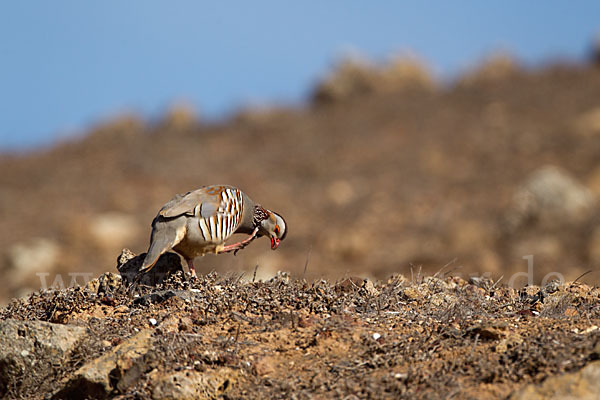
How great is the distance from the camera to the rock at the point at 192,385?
3.68m

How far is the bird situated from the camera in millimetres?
4809

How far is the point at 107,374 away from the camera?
383cm

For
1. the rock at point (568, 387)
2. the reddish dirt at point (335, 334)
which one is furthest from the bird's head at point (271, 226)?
the rock at point (568, 387)

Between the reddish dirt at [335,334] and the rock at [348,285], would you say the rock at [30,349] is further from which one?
the rock at [348,285]

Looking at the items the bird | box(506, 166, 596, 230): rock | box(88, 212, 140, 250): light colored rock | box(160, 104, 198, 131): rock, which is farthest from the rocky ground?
box(160, 104, 198, 131): rock

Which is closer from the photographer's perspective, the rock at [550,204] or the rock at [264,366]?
the rock at [264,366]

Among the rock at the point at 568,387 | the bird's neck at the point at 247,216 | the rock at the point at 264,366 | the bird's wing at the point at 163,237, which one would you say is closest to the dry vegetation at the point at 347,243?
the rock at the point at 264,366

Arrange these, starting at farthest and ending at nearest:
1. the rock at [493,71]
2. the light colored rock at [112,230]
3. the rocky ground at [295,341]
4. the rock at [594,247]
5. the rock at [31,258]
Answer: the rock at [493,71] < the light colored rock at [112,230] < the rock at [31,258] < the rock at [594,247] < the rocky ground at [295,341]

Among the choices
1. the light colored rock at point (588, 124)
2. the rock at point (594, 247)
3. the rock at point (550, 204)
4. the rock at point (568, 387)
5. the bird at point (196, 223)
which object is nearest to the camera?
the rock at point (568, 387)

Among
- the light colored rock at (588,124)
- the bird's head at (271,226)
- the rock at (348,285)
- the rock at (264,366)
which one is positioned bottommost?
the rock at (264,366)

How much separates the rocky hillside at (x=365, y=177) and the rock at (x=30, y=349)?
6.18 meters

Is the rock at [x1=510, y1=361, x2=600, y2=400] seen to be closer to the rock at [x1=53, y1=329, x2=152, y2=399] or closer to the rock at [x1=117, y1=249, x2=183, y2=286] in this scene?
the rock at [x1=53, y1=329, x2=152, y2=399]

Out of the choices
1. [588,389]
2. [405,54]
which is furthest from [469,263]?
[405,54]

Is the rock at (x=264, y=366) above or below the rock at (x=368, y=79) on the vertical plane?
below
